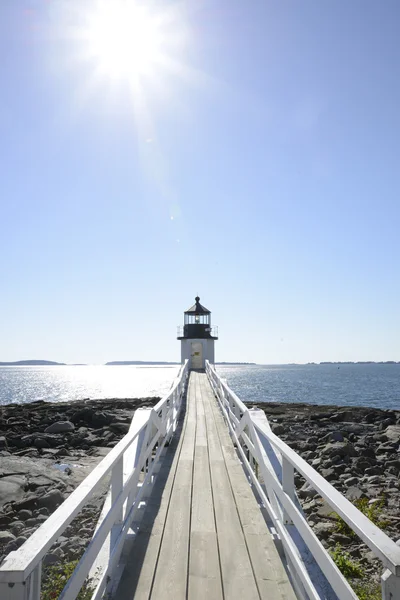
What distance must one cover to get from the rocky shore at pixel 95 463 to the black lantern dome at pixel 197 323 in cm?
997

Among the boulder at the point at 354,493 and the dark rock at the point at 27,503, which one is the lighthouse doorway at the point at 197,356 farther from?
the dark rock at the point at 27,503

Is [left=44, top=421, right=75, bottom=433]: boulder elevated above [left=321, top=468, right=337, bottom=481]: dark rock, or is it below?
below

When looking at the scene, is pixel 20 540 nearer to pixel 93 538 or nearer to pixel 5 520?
pixel 5 520

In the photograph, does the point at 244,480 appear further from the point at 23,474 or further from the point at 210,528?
the point at 23,474

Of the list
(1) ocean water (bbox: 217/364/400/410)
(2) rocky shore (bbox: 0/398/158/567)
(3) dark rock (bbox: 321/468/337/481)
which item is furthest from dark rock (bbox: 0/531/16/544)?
(1) ocean water (bbox: 217/364/400/410)

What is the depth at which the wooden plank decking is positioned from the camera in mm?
2986

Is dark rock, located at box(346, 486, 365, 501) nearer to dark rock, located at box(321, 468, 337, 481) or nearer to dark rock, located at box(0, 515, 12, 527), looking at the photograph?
dark rock, located at box(321, 468, 337, 481)

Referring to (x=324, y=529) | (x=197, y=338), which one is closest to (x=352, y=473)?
(x=324, y=529)

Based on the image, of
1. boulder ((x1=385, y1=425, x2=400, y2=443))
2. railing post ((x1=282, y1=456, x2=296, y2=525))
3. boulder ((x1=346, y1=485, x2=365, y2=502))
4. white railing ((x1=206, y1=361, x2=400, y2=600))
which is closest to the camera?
white railing ((x1=206, y1=361, x2=400, y2=600))

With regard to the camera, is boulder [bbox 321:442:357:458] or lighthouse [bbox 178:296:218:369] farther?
lighthouse [bbox 178:296:218:369]

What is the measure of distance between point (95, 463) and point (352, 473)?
636cm

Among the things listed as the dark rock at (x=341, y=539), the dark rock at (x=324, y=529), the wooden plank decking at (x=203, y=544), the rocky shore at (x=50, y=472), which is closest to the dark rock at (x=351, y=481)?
the dark rock at (x=324, y=529)

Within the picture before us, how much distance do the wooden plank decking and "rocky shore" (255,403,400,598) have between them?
5.03 ft

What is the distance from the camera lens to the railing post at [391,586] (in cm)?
159
